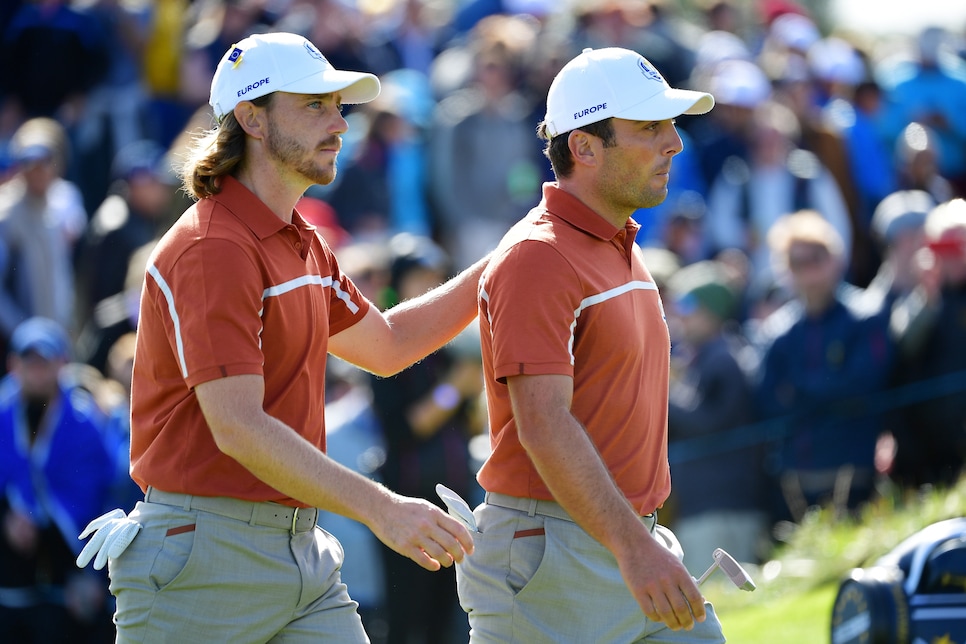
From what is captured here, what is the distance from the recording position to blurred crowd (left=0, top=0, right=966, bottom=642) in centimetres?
866

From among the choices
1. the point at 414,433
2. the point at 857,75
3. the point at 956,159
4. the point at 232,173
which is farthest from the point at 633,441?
the point at 857,75

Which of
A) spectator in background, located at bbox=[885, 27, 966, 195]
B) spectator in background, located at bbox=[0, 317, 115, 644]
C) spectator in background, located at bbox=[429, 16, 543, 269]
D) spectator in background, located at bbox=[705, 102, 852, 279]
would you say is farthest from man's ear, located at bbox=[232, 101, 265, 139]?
spectator in background, located at bbox=[885, 27, 966, 195]

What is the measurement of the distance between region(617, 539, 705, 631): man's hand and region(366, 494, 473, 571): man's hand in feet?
1.63

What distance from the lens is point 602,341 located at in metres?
4.61

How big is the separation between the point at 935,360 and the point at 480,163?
14.3ft

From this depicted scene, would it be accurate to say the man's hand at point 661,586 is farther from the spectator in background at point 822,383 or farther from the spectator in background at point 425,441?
the spectator in background at point 822,383

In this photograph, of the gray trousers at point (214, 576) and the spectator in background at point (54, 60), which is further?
the spectator in background at point (54, 60)

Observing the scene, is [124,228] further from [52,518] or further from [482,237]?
[52,518]

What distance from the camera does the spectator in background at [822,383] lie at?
9523mm

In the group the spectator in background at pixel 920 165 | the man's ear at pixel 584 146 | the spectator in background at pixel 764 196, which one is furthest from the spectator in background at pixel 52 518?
the spectator in background at pixel 920 165

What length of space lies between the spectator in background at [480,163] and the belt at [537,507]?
7.39 m

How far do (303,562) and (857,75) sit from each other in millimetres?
10683

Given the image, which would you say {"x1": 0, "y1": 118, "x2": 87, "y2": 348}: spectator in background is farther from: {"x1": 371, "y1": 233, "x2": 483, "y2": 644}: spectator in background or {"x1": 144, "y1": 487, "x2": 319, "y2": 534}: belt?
{"x1": 144, "y1": 487, "x2": 319, "y2": 534}: belt

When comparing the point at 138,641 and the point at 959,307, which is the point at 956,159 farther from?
the point at 138,641
